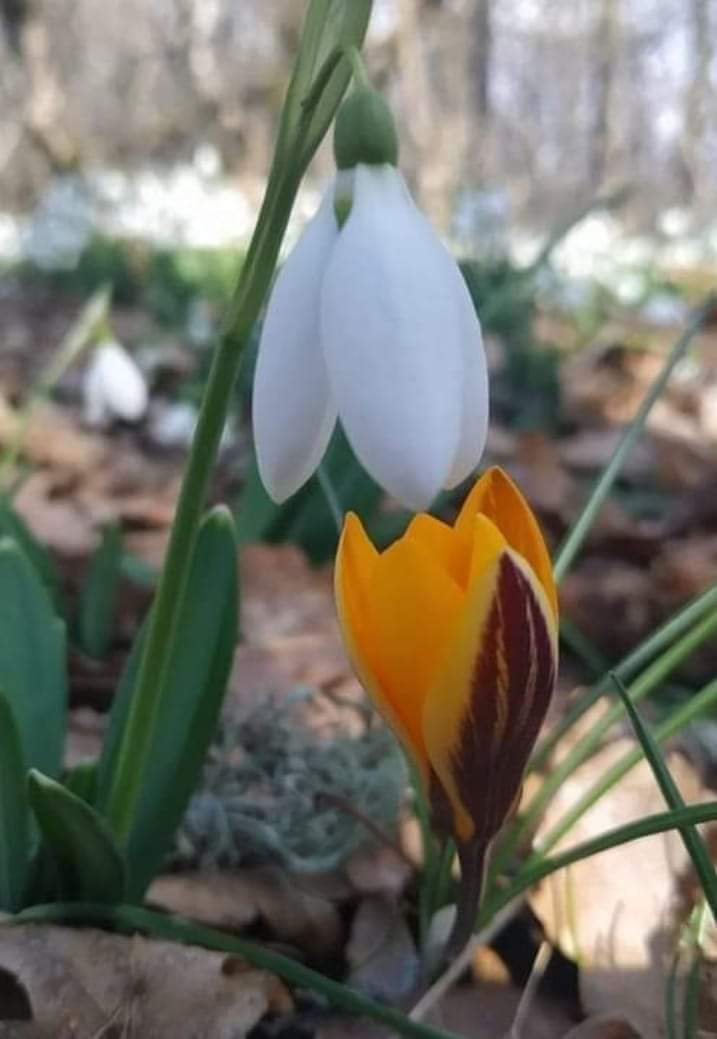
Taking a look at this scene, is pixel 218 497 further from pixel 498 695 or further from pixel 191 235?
pixel 191 235

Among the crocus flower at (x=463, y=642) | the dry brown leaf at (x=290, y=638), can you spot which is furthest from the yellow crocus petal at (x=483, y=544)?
the dry brown leaf at (x=290, y=638)

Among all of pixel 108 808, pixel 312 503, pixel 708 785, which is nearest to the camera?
pixel 108 808

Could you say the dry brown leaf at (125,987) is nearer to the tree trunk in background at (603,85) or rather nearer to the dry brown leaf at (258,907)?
the dry brown leaf at (258,907)

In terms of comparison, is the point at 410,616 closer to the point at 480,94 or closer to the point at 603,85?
the point at 480,94

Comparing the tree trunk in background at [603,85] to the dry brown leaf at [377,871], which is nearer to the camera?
the dry brown leaf at [377,871]

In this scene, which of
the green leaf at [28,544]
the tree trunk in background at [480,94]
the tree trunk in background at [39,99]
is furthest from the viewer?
the tree trunk in background at [480,94]

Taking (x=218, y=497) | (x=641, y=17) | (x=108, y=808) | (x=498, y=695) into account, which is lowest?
(x=218, y=497)

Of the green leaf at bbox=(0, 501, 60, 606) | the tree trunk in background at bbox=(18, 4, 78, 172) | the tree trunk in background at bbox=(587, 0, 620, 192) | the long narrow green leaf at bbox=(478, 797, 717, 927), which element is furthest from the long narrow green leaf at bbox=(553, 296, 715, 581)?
the tree trunk in background at bbox=(587, 0, 620, 192)

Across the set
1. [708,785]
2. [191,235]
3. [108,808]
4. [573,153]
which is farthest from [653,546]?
[573,153]
